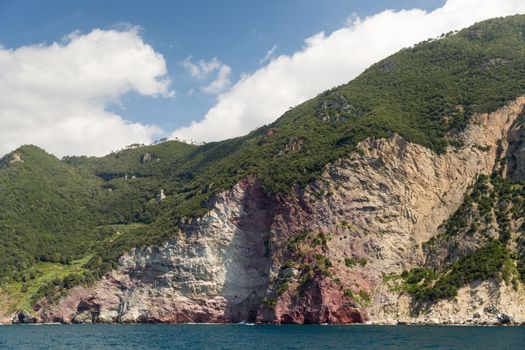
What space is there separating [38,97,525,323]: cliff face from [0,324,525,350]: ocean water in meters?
19.8

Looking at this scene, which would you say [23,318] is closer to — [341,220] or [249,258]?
[249,258]

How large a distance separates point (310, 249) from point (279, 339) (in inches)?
1603

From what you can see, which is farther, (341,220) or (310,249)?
(341,220)

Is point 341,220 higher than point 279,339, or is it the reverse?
point 341,220

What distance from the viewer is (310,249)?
121 m

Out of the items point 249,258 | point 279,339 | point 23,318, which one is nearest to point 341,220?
point 249,258

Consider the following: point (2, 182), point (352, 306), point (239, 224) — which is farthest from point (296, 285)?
point (2, 182)

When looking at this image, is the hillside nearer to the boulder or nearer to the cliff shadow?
the cliff shadow

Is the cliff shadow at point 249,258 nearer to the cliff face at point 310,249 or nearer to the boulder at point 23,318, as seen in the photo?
the cliff face at point 310,249

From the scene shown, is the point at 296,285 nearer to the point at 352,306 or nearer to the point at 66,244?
the point at 352,306

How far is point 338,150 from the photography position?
137 meters

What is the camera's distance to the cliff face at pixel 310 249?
11575 cm

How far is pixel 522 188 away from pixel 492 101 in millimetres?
27333

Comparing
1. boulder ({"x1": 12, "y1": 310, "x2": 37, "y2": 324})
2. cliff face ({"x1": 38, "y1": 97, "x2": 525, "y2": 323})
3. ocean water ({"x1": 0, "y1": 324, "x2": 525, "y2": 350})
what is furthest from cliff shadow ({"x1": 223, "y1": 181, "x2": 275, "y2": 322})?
boulder ({"x1": 12, "y1": 310, "x2": 37, "y2": 324})
